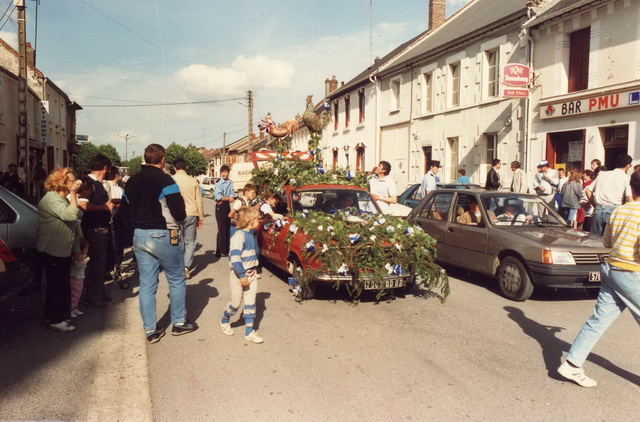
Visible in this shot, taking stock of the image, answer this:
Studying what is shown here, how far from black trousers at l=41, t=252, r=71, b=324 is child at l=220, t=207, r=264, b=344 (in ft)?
5.84

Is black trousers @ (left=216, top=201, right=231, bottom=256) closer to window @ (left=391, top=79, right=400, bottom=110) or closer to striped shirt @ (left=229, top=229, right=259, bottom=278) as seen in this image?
striped shirt @ (left=229, top=229, right=259, bottom=278)

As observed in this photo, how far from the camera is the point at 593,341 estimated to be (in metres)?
4.08

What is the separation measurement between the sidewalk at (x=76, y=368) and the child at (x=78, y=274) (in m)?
0.18

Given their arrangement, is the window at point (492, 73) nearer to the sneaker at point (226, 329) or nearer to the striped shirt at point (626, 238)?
the striped shirt at point (626, 238)

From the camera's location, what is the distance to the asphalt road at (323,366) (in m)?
3.70

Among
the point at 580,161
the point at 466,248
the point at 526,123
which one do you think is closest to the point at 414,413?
the point at 466,248

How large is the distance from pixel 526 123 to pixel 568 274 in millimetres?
11941

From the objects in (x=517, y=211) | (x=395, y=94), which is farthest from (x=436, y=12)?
(x=517, y=211)

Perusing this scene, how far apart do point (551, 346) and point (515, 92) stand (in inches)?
525

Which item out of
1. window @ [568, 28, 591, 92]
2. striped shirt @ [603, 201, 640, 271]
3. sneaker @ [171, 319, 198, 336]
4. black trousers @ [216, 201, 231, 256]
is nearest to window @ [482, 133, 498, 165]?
window @ [568, 28, 591, 92]

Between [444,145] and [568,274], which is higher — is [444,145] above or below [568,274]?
above

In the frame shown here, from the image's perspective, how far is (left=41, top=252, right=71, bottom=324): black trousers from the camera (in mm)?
5387

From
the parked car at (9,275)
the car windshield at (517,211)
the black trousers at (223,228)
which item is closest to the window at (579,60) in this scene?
the car windshield at (517,211)

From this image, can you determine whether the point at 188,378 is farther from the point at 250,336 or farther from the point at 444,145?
the point at 444,145
